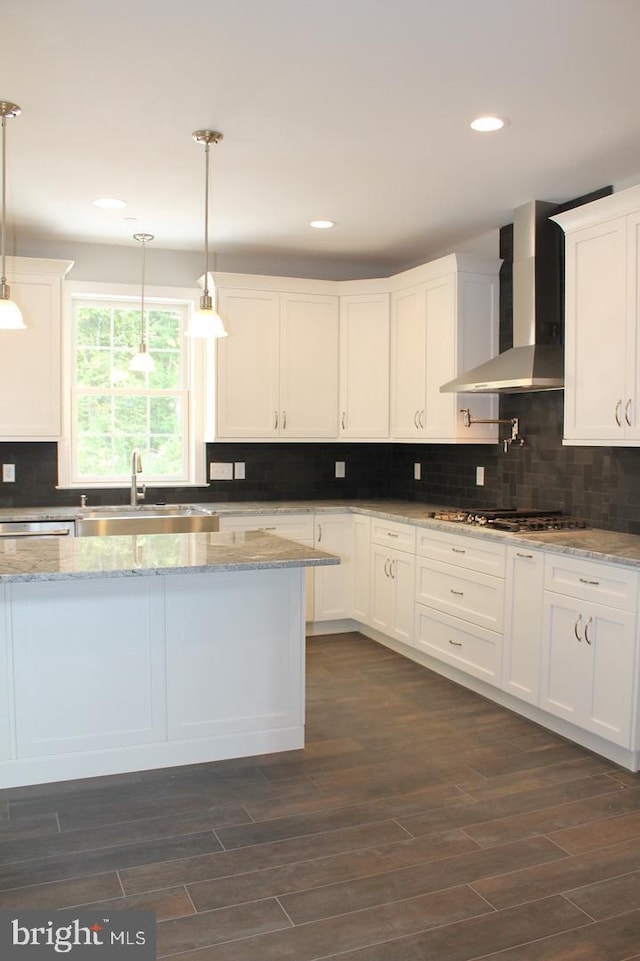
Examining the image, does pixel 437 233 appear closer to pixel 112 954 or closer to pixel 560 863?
pixel 560 863

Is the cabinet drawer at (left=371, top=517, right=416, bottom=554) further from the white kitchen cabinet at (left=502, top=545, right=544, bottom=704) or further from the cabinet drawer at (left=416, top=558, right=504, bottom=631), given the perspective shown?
the white kitchen cabinet at (left=502, top=545, right=544, bottom=704)

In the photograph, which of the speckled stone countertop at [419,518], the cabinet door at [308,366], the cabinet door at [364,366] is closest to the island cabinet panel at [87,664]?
the speckled stone countertop at [419,518]

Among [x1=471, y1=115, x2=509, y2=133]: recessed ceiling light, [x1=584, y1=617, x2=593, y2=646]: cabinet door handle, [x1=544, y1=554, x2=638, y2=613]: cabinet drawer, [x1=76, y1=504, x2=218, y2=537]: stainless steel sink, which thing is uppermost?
[x1=471, y1=115, x2=509, y2=133]: recessed ceiling light

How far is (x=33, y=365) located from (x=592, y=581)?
3.51 metres

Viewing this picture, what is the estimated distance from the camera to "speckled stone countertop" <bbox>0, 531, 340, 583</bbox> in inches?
112

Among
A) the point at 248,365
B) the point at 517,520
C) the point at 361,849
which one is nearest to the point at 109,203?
the point at 248,365

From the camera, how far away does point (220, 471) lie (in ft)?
19.0

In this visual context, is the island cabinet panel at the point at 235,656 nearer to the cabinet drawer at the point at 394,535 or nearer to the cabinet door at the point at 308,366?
the cabinet drawer at the point at 394,535

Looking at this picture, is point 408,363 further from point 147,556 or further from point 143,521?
point 147,556

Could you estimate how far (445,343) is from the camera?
197 inches

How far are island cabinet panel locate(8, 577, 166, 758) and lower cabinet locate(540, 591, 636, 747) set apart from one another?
175 centimetres

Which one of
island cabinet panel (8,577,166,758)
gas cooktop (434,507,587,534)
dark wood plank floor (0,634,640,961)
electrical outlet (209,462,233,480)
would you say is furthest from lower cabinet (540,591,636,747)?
electrical outlet (209,462,233,480)

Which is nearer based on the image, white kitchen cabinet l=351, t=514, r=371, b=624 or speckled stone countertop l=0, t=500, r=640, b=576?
speckled stone countertop l=0, t=500, r=640, b=576

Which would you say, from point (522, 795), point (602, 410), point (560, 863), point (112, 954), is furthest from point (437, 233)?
point (112, 954)
